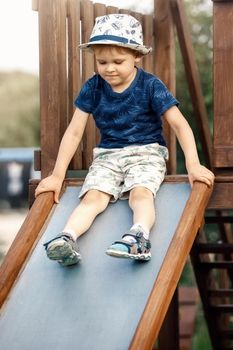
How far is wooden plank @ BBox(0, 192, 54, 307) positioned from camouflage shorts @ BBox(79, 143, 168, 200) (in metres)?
0.22

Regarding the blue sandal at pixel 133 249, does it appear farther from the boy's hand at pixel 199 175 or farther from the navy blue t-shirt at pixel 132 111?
the navy blue t-shirt at pixel 132 111

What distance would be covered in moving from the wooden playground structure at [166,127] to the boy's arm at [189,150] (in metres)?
0.05

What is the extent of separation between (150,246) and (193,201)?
1.15ft

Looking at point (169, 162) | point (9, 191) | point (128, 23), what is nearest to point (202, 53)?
point (169, 162)

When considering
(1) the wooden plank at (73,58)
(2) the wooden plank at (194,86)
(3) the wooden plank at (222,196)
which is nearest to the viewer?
(3) the wooden plank at (222,196)

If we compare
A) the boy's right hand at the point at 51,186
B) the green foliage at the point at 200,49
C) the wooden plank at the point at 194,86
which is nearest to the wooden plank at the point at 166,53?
the wooden plank at the point at 194,86

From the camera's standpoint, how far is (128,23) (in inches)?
233

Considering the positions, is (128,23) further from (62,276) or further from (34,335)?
(34,335)

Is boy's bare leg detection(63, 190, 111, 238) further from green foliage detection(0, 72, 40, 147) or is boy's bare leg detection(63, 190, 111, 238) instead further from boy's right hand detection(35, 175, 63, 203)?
green foliage detection(0, 72, 40, 147)

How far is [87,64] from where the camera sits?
693 cm

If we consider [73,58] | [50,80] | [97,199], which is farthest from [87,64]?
[97,199]

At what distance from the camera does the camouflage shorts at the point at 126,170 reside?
5871 millimetres

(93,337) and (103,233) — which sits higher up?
(103,233)

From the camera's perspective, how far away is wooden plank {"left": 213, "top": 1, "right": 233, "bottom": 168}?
602 cm
